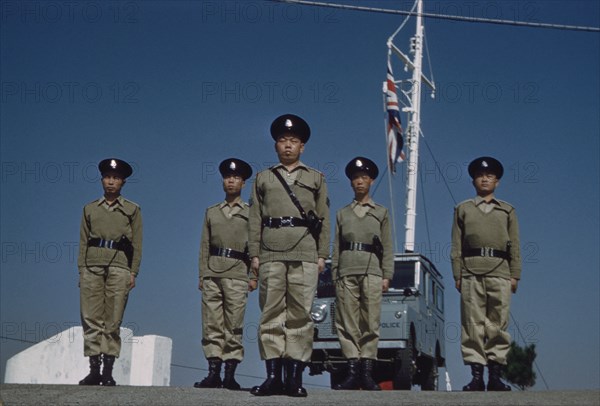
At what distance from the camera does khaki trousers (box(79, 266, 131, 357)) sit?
7461 mm

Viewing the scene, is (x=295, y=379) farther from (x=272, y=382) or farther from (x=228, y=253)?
(x=228, y=253)

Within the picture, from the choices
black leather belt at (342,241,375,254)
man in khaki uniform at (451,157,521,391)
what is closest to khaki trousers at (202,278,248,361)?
black leather belt at (342,241,375,254)

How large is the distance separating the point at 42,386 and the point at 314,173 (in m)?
2.46

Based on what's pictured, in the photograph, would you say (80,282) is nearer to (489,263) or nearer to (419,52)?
(489,263)

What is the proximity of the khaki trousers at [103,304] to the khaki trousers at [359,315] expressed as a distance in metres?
1.98

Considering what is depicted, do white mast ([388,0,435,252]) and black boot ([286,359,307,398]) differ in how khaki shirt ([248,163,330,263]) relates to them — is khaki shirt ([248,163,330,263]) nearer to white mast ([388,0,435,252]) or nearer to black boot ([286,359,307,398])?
black boot ([286,359,307,398])

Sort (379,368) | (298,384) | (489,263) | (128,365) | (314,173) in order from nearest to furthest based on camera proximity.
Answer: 1. (298,384)
2. (314,173)
3. (489,263)
4. (128,365)
5. (379,368)

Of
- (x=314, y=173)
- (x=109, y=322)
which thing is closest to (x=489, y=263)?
(x=314, y=173)

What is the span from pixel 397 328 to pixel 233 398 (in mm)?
5912

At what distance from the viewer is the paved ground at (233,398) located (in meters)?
5.21

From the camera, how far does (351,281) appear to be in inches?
315

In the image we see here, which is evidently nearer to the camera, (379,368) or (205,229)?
(205,229)

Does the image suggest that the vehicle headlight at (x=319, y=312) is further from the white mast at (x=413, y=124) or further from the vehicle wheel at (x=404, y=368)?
the white mast at (x=413, y=124)

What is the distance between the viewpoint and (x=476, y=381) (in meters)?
7.22
